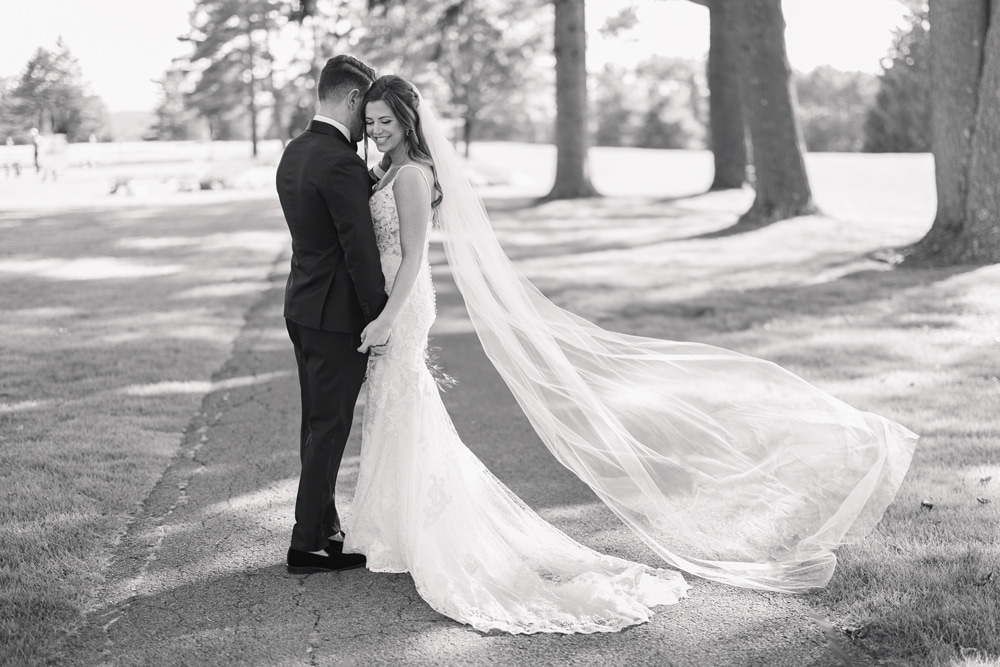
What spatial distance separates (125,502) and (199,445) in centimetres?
121

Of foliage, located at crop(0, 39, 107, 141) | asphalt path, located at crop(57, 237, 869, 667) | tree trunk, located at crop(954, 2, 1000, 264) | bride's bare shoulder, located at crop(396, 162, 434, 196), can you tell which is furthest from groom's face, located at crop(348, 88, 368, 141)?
foliage, located at crop(0, 39, 107, 141)

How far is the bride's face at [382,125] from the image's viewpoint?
164 inches

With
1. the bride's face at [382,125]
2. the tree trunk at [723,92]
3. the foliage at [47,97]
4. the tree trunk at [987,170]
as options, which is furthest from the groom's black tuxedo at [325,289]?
the tree trunk at [723,92]

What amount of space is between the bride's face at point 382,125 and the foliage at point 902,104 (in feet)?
138

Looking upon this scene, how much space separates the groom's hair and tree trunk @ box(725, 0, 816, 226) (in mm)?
14512

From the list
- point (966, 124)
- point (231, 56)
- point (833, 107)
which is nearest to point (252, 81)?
point (231, 56)

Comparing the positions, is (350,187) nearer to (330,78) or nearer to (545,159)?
(330,78)

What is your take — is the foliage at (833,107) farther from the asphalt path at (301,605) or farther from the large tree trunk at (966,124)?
the asphalt path at (301,605)

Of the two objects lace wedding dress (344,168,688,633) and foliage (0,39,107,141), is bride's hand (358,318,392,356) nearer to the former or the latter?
lace wedding dress (344,168,688,633)

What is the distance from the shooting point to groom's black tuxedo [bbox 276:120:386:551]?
13.3 feet

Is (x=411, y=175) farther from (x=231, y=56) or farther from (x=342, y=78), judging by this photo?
(x=231, y=56)

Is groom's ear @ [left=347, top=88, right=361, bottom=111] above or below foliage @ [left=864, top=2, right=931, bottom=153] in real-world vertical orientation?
below

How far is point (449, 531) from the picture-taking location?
168 inches

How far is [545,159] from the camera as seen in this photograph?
5422 centimetres
